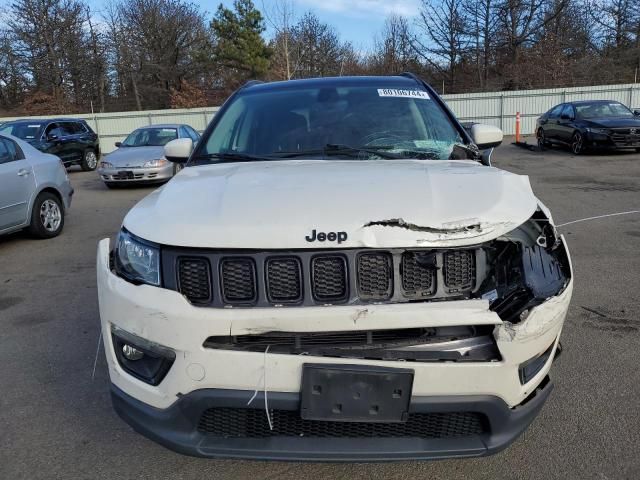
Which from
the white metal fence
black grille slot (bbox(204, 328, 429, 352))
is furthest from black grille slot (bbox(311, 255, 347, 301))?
the white metal fence

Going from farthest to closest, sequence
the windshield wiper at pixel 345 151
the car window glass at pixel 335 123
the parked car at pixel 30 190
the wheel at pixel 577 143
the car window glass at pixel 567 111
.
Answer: the car window glass at pixel 567 111 < the wheel at pixel 577 143 < the parked car at pixel 30 190 < the car window glass at pixel 335 123 < the windshield wiper at pixel 345 151

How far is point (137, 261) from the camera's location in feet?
6.76

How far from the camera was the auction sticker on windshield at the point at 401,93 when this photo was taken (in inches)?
137

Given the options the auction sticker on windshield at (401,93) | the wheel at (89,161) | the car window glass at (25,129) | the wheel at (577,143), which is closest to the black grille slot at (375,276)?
the auction sticker on windshield at (401,93)

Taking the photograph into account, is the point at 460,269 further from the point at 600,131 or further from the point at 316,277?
the point at 600,131

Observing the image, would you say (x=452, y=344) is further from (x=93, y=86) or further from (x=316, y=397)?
(x=93, y=86)

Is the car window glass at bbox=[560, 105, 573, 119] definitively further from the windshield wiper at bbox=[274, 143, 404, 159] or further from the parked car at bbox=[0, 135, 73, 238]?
the windshield wiper at bbox=[274, 143, 404, 159]

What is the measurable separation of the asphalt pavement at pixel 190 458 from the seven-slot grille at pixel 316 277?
3.05 feet

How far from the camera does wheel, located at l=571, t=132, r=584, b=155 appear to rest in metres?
15.1

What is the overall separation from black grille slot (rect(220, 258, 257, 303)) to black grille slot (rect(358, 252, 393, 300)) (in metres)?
0.40

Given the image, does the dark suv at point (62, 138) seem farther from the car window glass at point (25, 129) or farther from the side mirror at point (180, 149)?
the side mirror at point (180, 149)

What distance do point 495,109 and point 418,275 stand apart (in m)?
26.9

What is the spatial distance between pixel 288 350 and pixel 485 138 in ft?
7.49

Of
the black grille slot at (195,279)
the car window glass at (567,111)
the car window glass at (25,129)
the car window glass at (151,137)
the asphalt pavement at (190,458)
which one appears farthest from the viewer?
the car window glass at (567,111)
